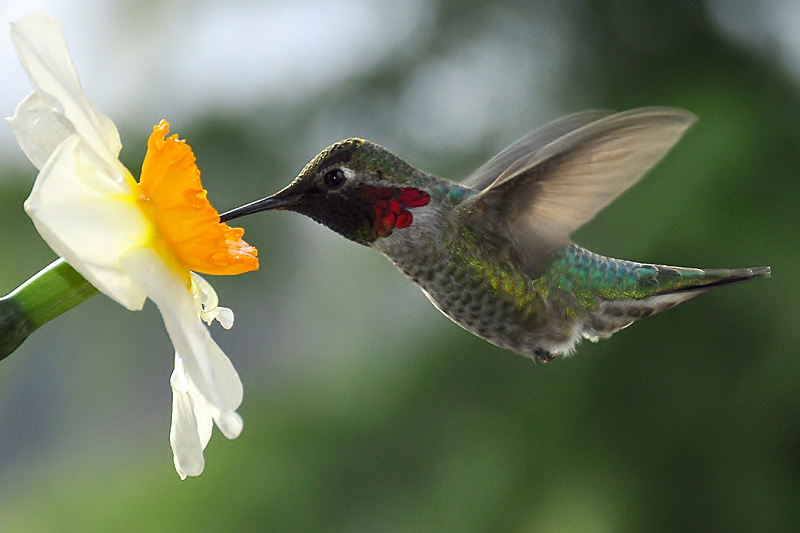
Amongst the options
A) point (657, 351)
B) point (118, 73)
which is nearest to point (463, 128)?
point (657, 351)

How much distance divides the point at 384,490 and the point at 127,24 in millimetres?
1844

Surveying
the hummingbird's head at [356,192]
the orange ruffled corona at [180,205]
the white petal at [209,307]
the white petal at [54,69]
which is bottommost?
the white petal at [209,307]

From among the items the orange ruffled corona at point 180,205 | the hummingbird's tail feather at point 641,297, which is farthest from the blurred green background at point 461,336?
the orange ruffled corona at point 180,205

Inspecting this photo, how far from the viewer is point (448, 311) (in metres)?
0.71

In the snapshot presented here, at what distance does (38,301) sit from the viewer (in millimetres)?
411

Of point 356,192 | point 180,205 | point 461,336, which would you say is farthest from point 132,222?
point 461,336

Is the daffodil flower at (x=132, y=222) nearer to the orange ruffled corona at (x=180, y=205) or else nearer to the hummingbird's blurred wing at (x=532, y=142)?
the orange ruffled corona at (x=180, y=205)

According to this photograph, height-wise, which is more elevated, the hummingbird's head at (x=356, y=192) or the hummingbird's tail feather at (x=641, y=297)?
the hummingbird's head at (x=356, y=192)

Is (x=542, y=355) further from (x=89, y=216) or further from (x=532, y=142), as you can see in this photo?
(x=89, y=216)

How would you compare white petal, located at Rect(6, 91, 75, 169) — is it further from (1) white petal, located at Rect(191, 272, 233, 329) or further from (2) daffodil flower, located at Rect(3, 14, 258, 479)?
(1) white petal, located at Rect(191, 272, 233, 329)

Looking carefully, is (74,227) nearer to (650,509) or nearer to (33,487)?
(650,509)

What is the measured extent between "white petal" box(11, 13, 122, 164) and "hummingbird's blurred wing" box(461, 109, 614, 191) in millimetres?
387

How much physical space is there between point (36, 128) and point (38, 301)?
103mm

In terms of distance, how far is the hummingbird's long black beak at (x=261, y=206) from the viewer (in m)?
0.55
